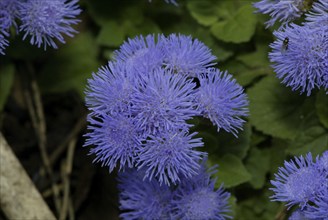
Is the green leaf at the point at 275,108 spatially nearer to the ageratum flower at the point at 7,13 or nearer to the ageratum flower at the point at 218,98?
A: the ageratum flower at the point at 218,98

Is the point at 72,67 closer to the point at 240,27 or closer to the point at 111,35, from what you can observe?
the point at 111,35

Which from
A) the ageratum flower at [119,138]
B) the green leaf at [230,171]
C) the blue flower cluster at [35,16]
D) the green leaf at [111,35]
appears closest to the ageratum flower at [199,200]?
the green leaf at [230,171]

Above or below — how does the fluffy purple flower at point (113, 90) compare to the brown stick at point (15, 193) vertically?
above

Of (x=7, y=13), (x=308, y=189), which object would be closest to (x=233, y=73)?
(x=308, y=189)

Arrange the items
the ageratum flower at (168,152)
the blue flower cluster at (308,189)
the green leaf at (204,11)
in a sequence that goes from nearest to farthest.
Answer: the blue flower cluster at (308,189) → the ageratum flower at (168,152) → the green leaf at (204,11)

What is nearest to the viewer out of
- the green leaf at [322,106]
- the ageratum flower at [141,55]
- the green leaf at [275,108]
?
the ageratum flower at [141,55]

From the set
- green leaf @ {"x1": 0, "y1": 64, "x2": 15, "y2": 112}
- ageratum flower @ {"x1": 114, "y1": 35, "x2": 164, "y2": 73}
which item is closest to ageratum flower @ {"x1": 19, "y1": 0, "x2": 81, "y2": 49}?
ageratum flower @ {"x1": 114, "y1": 35, "x2": 164, "y2": 73}

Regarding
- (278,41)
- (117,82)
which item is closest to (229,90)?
(278,41)
